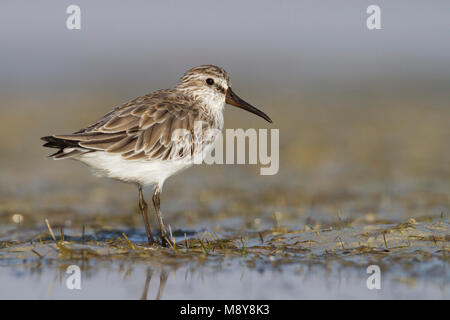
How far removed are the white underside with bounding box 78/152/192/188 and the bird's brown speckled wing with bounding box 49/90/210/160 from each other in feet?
0.26

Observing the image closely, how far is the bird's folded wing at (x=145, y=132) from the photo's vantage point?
8.36 m

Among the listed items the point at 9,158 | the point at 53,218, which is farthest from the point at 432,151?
the point at 9,158

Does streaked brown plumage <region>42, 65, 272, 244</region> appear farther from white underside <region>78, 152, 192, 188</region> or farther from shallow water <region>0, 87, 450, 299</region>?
shallow water <region>0, 87, 450, 299</region>

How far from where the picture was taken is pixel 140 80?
30.2 meters

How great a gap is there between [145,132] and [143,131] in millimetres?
30

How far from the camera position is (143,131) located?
8.63m

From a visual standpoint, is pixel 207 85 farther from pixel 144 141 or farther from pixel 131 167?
pixel 131 167

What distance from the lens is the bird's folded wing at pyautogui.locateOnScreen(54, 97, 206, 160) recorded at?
836cm

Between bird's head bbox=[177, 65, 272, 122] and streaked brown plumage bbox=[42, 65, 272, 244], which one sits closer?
streaked brown plumage bbox=[42, 65, 272, 244]

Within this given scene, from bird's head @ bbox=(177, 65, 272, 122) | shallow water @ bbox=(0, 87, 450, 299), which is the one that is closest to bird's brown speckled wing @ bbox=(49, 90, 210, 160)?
bird's head @ bbox=(177, 65, 272, 122)

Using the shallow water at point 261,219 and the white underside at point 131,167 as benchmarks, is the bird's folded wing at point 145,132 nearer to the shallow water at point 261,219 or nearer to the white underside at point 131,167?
the white underside at point 131,167

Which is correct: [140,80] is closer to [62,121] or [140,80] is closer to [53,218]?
[62,121]

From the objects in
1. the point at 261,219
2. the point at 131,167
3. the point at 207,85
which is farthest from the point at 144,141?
the point at 261,219
